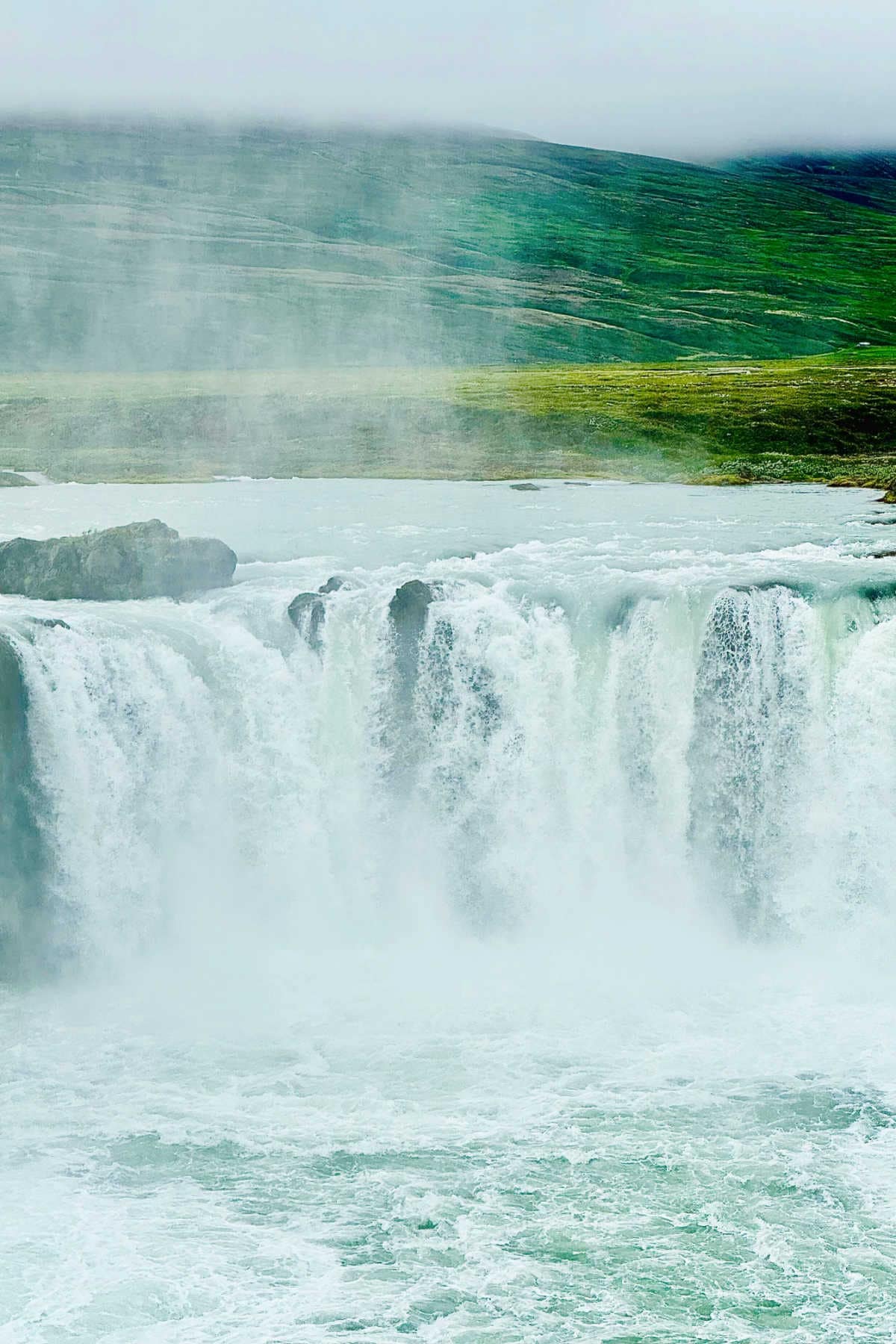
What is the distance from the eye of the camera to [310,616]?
34281 millimetres

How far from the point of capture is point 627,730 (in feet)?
110

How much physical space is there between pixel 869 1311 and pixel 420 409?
64.8 metres

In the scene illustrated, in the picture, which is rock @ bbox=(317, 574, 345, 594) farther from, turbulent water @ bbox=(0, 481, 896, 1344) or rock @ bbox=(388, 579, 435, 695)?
rock @ bbox=(388, 579, 435, 695)

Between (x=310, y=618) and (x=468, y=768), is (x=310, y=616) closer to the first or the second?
(x=310, y=618)

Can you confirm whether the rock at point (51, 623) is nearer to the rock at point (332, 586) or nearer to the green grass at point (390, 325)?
the rock at point (332, 586)

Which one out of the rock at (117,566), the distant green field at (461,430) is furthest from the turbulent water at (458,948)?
the distant green field at (461,430)

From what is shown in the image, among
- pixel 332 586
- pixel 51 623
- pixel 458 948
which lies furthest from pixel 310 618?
pixel 458 948

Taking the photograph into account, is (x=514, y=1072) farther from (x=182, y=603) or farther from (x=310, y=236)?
(x=310, y=236)

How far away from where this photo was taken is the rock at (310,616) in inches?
1346

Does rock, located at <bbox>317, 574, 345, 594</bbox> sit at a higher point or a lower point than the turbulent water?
higher

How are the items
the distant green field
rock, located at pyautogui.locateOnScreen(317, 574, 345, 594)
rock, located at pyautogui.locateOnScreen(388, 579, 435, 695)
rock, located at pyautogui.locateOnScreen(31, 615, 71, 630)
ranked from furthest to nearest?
the distant green field
rock, located at pyautogui.locateOnScreen(317, 574, 345, 594)
rock, located at pyautogui.locateOnScreen(388, 579, 435, 695)
rock, located at pyautogui.locateOnScreen(31, 615, 71, 630)

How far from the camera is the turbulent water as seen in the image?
20922 millimetres

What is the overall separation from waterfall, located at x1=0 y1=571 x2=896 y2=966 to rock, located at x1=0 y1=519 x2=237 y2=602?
8.14 ft

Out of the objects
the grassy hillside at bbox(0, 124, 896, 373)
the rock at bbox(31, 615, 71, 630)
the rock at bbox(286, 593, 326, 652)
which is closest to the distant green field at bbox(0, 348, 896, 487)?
the rock at bbox(286, 593, 326, 652)
